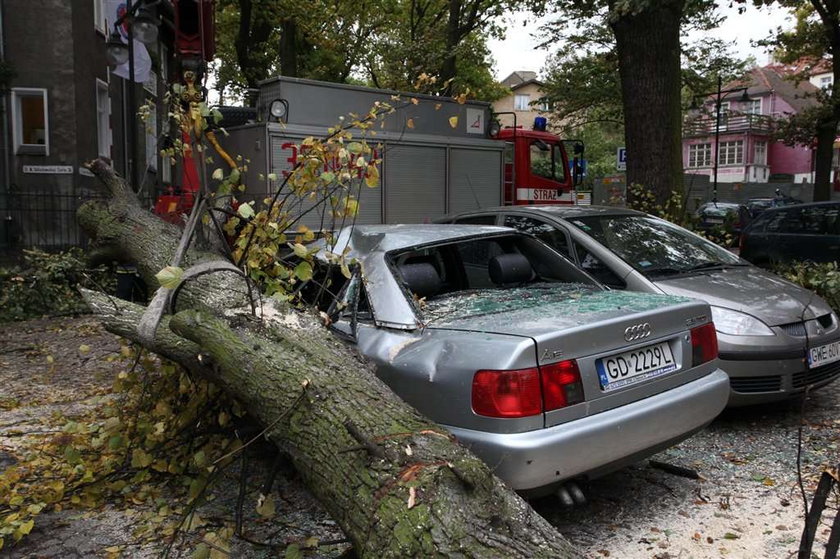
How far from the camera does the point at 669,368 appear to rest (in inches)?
149

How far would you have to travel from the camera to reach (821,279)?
7.89 m

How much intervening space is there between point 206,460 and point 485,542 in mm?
2019

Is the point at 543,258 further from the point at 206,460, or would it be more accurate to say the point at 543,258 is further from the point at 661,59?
the point at 661,59

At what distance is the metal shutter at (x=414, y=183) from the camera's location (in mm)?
12047

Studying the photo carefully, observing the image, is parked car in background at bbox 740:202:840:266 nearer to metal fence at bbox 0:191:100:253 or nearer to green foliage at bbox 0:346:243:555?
green foliage at bbox 0:346:243:555

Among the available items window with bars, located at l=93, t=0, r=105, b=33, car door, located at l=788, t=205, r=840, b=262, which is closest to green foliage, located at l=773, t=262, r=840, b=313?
car door, located at l=788, t=205, r=840, b=262

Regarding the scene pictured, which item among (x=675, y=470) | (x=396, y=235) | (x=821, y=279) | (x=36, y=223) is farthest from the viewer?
(x=36, y=223)

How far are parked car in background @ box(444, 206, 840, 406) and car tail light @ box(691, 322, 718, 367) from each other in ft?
2.16

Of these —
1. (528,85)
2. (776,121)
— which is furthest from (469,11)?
(528,85)

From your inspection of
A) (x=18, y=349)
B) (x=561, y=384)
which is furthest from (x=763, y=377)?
(x=18, y=349)

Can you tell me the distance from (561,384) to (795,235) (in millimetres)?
8563

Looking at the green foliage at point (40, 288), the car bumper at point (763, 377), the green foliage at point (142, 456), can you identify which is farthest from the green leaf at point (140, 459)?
the green foliage at point (40, 288)

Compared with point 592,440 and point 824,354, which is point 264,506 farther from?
point 824,354

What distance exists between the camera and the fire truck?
10.5m
